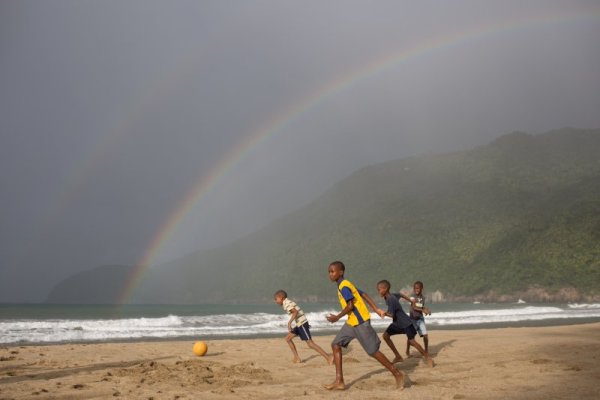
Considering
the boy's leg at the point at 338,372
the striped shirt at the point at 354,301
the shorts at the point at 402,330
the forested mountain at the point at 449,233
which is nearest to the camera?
the striped shirt at the point at 354,301

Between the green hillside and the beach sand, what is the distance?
6284cm

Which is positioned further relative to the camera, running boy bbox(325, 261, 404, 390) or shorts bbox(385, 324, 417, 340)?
shorts bbox(385, 324, 417, 340)

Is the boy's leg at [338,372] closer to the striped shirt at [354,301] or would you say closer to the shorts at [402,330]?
the striped shirt at [354,301]

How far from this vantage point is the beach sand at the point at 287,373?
26.2 feet

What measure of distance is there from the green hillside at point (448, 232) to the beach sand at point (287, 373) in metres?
62.8

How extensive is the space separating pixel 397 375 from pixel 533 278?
73382mm

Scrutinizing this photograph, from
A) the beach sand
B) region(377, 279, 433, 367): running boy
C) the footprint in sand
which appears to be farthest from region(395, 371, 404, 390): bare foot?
the footprint in sand

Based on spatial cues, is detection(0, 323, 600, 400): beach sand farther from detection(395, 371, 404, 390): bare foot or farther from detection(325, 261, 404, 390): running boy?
detection(325, 261, 404, 390): running boy

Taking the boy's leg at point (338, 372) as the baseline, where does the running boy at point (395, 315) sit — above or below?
above

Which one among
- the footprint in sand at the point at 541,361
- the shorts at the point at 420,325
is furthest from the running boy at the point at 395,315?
the footprint in sand at the point at 541,361

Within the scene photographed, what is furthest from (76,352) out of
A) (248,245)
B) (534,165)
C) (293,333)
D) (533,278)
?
(248,245)

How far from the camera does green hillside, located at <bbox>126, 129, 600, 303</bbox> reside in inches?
2960

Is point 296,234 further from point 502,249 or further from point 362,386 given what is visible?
point 362,386

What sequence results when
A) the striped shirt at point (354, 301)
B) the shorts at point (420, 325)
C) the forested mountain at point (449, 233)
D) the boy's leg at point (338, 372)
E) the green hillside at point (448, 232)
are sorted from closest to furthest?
the striped shirt at point (354, 301) < the boy's leg at point (338, 372) < the shorts at point (420, 325) < the forested mountain at point (449, 233) < the green hillside at point (448, 232)
